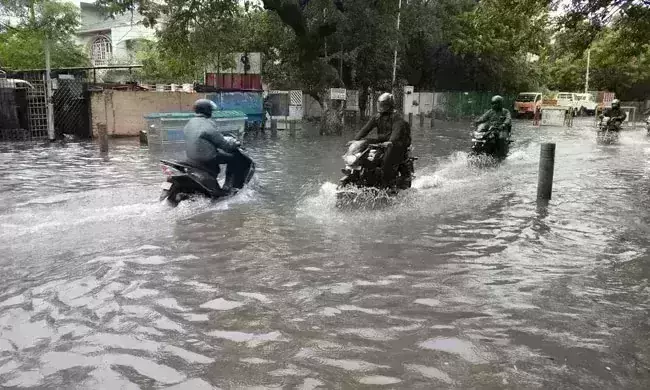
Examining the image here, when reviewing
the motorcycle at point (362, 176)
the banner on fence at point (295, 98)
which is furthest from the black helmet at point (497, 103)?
the banner on fence at point (295, 98)

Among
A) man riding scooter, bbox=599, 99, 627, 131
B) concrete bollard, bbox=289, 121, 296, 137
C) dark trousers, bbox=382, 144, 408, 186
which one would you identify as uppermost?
man riding scooter, bbox=599, 99, 627, 131

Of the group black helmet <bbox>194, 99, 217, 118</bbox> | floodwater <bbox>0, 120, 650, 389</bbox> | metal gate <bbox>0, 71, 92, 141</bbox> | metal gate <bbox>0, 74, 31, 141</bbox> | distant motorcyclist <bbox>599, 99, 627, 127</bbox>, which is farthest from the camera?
distant motorcyclist <bbox>599, 99, 627, 127</bbox>

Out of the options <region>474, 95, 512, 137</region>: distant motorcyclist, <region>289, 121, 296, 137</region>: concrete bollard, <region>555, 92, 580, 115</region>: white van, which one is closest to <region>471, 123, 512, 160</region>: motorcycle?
<region>474, 95, 512, 137</region>: distant motorcyclist

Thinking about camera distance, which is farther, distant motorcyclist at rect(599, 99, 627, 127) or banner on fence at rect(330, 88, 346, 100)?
banner on fence at rect(330, 88, 346, 100)

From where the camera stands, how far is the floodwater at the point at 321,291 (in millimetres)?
3883

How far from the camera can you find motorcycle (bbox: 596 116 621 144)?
22000 millimetres

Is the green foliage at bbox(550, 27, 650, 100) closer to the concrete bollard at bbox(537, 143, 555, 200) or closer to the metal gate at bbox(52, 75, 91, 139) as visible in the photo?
the metal gate at bbox(52, 75, 91, 139)

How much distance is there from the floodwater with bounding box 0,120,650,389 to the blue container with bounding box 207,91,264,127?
13.2 metres

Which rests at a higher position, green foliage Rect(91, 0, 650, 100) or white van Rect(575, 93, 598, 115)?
green foliage Rect(91, 0, 650, 100)

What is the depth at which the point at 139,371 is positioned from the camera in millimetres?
3850

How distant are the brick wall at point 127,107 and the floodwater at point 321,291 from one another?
36.2 ft

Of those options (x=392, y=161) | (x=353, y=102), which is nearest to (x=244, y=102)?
(x=353, y=102)

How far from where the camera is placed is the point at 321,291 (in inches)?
210

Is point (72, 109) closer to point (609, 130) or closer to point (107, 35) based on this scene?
point (609, 130)
